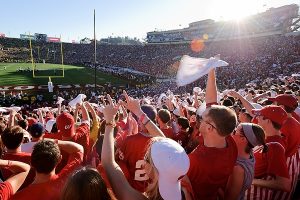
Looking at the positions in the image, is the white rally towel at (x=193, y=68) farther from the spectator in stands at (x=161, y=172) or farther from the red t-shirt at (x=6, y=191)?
the red t-shirt at (x=6, y=191)

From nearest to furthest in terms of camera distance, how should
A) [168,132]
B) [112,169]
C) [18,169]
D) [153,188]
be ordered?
[153,188], [112,169], [18,169], [168,132]

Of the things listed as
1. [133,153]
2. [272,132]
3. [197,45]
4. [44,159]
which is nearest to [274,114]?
[272,132]

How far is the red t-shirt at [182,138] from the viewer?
199 inches

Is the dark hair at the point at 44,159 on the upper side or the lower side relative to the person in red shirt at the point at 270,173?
upper

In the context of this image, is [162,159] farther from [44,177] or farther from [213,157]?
[44,177]

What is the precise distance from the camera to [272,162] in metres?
3.11

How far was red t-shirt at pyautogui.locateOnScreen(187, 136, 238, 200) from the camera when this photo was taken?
2.57 meters

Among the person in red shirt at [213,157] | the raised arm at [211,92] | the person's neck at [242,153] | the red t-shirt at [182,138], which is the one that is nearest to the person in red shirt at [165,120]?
the red t-shirt at [182,138]

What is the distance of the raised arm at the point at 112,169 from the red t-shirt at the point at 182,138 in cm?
259

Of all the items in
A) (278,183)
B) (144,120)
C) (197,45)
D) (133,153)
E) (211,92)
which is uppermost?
(197,45)

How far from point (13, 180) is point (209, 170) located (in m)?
1.52

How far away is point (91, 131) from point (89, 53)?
75557mm

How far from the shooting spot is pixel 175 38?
3019 inches

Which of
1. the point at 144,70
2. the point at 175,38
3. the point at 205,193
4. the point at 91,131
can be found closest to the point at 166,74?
the point at 144,70
